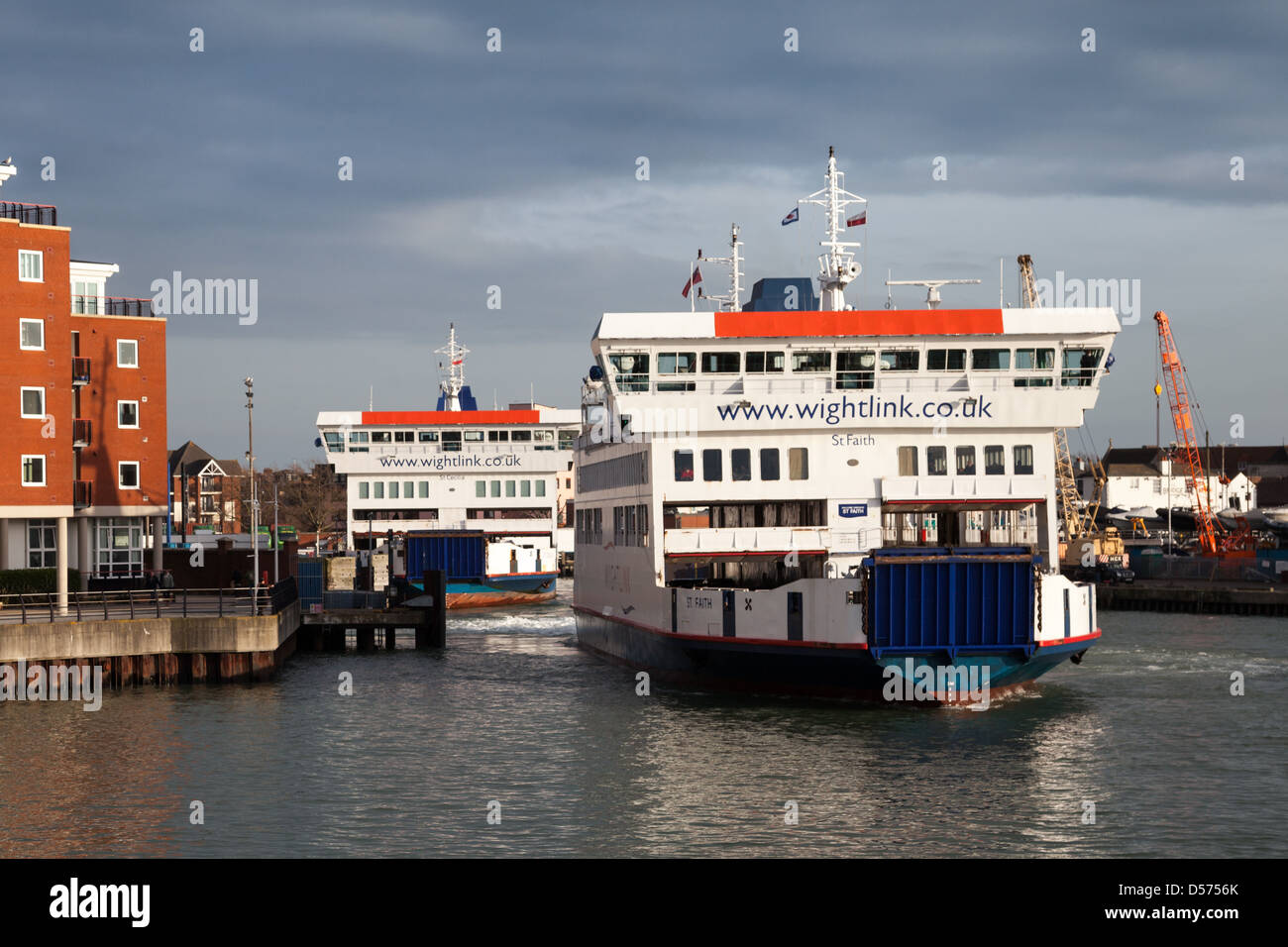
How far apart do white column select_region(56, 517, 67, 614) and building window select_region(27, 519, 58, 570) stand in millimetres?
7378

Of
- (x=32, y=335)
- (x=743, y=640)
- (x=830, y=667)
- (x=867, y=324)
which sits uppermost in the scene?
(x=32, y=335)

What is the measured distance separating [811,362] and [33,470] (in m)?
27.4

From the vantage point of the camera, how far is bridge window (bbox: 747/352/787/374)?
40.2 metres

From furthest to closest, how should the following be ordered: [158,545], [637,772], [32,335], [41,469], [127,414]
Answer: [158,545] → [127,414] → [32,335] → [41,469] → [637,772]

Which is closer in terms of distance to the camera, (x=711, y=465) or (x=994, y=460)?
(x=994, y=460)

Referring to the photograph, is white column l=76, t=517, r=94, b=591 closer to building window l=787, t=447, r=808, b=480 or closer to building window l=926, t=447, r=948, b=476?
building window l=787, t=447, r=808, b=480

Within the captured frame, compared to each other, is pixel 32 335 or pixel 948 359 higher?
pixel 32 335

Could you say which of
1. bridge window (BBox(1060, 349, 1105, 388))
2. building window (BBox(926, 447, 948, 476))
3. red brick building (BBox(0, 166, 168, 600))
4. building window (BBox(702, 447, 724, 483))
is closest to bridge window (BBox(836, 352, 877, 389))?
building window (BBox(926, 447, 948, 476))

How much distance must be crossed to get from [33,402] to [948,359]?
31099 millimetres

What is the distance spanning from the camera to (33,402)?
48.9 m

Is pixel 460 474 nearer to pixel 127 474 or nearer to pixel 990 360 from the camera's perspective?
pixel 127 474

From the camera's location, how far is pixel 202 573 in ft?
216

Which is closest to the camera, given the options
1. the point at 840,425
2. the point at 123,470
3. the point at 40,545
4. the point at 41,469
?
the point at 840,425

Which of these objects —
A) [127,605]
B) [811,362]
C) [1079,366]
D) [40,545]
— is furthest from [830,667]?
[40,545]
